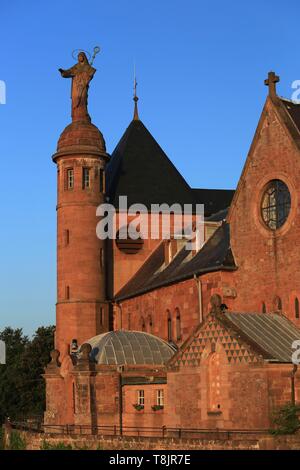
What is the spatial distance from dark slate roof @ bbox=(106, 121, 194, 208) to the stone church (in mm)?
214

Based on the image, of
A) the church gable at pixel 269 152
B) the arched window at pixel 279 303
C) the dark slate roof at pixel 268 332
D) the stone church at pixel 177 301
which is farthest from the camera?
the church gable at pixel 269 152

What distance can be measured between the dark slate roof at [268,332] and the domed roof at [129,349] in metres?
9.03

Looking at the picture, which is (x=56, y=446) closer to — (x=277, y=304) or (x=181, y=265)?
(x=277, y=304)

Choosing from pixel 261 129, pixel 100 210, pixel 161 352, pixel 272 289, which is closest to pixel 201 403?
pixel 272 289

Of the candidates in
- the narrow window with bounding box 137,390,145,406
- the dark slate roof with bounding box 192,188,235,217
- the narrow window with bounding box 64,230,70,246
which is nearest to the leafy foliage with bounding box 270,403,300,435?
the narrow window with bounding box 137,390,145,406

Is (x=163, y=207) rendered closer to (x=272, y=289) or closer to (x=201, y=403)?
(x=272, y=289)

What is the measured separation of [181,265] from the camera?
192 feet

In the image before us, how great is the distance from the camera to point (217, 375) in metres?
41.3

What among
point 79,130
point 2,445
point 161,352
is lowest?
point 2,445

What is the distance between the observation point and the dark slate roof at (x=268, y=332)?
40000 mm

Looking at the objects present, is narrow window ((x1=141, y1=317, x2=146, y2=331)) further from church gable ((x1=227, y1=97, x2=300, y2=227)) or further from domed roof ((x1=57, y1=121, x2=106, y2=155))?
church gable ((x1=227, y1=97, x2=300, y2=227))

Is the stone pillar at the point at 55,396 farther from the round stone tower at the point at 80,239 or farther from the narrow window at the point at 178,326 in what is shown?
the round stone tower at the point at 80,239

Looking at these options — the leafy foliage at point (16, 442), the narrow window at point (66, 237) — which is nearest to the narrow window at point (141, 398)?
the leafy foliage at point (16, 442)
